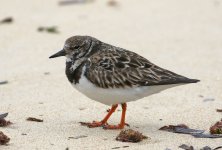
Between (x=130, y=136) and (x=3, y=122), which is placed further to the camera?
(x=3, y=122)

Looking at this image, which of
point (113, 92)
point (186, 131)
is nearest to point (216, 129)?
point (186, 131)

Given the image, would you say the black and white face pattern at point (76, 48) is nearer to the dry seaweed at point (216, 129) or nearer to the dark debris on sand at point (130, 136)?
the dark debris on sand at point (130, 136)

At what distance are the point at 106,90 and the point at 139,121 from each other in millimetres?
656

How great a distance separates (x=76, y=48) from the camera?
19.6 ft

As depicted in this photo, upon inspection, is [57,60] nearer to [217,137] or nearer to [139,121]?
[139,121]

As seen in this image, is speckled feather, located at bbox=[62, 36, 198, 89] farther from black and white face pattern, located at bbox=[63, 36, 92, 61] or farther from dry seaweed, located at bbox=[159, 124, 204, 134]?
dry seaweed, located at bbox=[159, 124, 204, 134]

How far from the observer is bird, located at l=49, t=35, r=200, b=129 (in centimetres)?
559

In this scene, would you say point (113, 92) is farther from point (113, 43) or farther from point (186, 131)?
point (113, 43)

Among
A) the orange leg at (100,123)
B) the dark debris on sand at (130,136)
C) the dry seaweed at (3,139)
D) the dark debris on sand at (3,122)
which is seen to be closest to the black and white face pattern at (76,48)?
the orange leg at (100,123)

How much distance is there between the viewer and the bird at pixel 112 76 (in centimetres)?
559

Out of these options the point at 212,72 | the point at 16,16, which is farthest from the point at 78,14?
the point at 212,72

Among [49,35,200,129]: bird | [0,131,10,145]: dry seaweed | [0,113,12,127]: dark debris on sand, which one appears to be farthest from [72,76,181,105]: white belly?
[0,131,10,145]: dry seaweed

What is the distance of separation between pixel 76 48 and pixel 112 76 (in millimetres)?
551

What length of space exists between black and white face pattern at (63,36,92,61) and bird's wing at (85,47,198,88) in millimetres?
140
